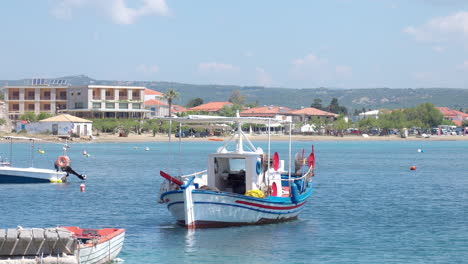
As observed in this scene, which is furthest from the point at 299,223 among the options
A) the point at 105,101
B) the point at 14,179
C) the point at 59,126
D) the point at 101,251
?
the point at 105,101

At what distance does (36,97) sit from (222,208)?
144 metres

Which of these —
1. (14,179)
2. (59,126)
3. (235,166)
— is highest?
(59,126)

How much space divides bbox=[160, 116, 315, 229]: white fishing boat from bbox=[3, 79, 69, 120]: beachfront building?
139m

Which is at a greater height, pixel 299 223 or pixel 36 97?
pixel 36 97

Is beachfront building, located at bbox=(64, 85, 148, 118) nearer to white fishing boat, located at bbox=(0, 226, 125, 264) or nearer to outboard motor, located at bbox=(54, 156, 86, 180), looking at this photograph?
outboard motor, located at bbox=(54, 156, 86, 180)

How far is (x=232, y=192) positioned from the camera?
3359 centimetres

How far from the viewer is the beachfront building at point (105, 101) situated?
537 feet

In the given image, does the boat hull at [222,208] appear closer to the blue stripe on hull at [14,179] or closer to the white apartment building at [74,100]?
the blue stripe on hull at [14,179]

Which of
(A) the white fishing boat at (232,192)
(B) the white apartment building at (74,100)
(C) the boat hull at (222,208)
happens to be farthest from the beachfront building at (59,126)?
(C) the boat hull at (222,208)

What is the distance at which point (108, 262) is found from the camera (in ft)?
79.2

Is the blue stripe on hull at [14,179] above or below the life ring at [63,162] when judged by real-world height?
below

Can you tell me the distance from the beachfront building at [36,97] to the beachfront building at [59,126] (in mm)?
23734

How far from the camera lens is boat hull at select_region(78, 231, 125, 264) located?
21609mm

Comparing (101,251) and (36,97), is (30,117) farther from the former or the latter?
(101,251)
